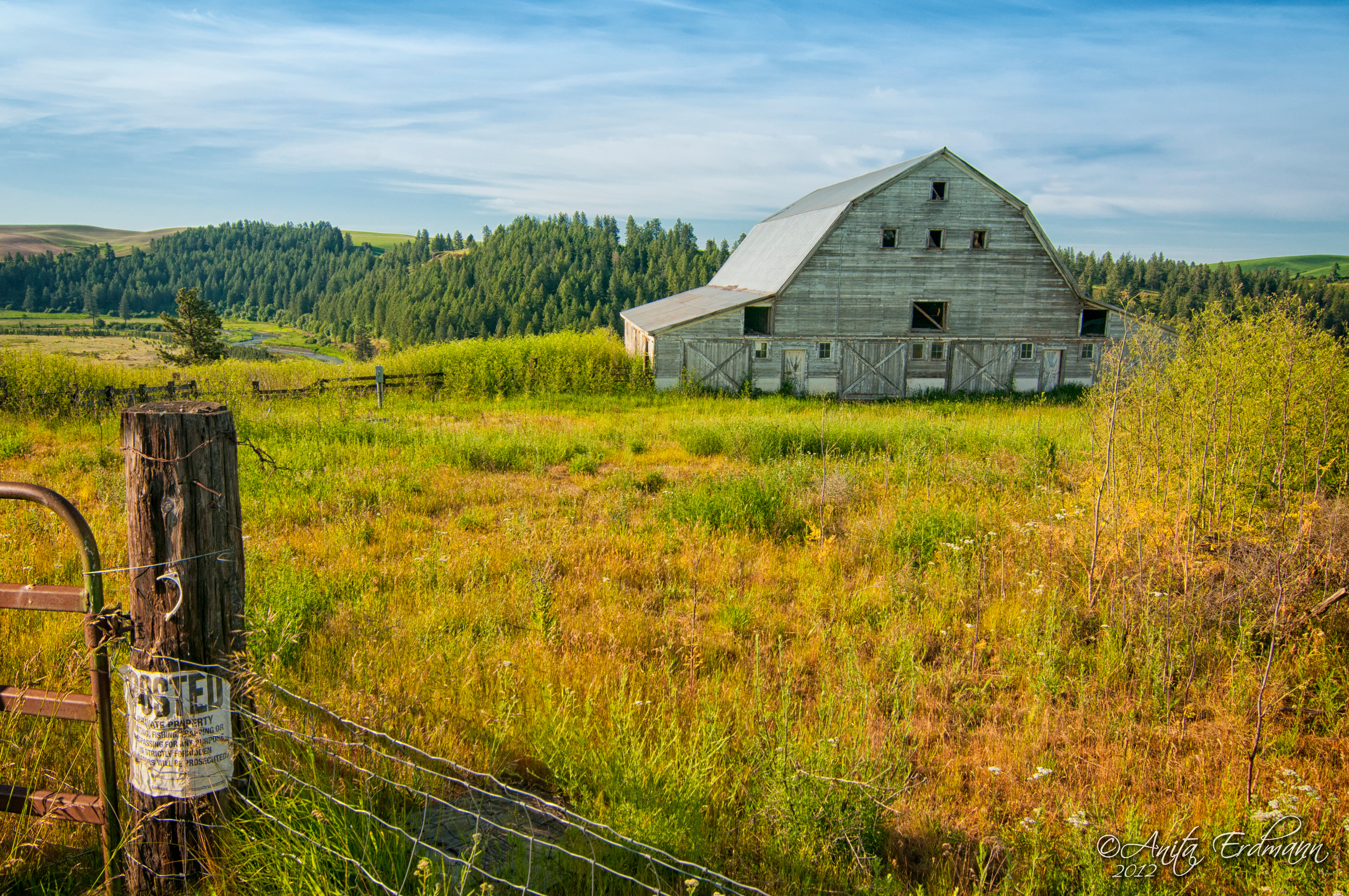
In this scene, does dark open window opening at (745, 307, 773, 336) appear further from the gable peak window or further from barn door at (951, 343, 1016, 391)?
the gable peak window

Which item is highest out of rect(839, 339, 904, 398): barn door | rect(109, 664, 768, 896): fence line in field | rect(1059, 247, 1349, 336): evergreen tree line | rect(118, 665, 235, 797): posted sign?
rect(1059, 247, 1349, 336): evergreen tree line

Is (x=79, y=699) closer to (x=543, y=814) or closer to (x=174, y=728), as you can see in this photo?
(x=174, y=728)

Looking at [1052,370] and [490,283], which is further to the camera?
[490,283]

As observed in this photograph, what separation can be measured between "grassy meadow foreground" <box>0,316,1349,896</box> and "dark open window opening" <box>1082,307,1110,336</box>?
61.5 ft

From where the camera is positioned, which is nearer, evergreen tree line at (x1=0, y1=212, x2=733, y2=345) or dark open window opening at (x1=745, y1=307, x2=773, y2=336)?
dark open window opening at (x1=745, y1=307, x2=773, y2=336)

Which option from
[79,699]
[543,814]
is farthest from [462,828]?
A: [79,699]

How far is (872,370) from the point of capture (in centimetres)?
2511

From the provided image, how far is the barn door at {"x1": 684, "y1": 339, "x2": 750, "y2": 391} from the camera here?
78.4 feet

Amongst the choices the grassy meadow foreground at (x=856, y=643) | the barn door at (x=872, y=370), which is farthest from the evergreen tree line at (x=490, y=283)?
the grassy meadow foreground at (x=856, y=643)

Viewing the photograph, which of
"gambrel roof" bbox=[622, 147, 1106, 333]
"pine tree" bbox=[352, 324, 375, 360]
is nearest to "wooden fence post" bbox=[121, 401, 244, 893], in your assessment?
"gambrel roof" bbox=[622, 147, 1106, 333]

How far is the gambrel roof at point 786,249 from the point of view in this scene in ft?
78.3

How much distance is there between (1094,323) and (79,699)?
30.2m

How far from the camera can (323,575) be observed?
645 centimetres

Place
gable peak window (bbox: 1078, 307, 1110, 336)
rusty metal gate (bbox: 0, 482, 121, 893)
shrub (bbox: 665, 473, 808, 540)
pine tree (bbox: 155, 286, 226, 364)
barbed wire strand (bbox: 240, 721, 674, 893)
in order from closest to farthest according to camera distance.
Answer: rusty metal gate (bbox: 0, 482, 121, 893) < barbed wire strand (bbox: 240, 721, 674, 893) < shrub (bbox: 665, 473, 808, 540) < gable peak window (bbox: 1078, 307, 1110, 336) < pine tree (bbox: 155, 286, 226, 364)
